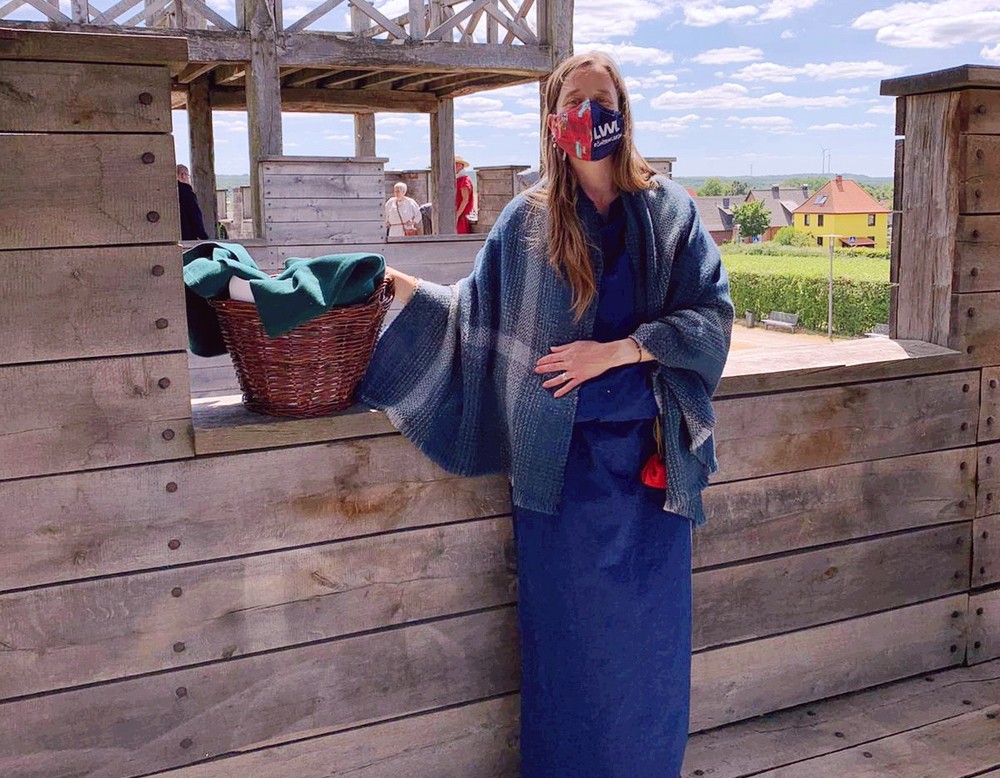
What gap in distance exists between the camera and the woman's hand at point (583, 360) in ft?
6.68

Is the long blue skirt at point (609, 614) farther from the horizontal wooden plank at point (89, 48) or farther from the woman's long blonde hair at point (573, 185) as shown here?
the horizontal wooden plank at point (89, 48)

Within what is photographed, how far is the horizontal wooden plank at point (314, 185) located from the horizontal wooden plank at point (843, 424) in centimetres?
526

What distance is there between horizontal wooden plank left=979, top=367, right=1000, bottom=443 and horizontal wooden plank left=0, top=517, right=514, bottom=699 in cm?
133

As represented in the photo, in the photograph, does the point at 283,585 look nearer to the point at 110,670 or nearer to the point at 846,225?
the point at 110,670

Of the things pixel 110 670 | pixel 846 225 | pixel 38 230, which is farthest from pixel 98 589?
pixel 846 225

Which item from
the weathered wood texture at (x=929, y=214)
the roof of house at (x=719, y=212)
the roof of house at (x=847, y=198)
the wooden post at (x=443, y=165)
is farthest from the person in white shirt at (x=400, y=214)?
the roof of house at (x=719, y=212)

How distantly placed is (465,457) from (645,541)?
1.21 feet

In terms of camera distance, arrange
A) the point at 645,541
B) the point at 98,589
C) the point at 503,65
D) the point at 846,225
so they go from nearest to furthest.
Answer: the point at 98,589 → the point at 645,541 → the point at 503,65 → the point at 846,225

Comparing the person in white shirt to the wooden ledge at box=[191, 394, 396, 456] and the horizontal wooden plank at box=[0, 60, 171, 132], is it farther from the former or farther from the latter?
the horizontal wooden plank at box=[0, 60, 171, 132]

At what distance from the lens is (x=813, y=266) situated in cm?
3872

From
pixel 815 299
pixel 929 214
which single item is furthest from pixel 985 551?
pixel 815 299

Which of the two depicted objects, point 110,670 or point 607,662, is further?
point 607,662

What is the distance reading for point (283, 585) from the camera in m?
2.13

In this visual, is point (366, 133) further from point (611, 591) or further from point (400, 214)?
point (611, 591)
